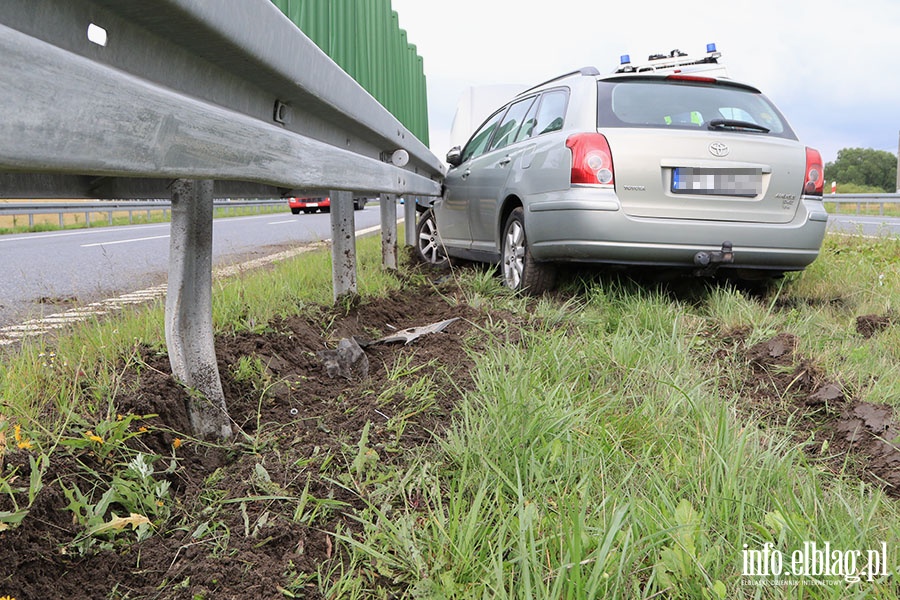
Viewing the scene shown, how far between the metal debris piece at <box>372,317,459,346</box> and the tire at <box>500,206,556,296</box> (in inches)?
56.4

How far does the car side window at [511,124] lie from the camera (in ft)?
20.3

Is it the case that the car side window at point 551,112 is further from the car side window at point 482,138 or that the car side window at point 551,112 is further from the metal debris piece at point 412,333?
the metal debris piece at point 412,333

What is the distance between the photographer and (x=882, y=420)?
265 centimetres

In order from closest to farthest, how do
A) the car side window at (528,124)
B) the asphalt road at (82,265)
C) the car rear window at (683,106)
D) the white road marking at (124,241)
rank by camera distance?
1. the car rear window at (683,106)
2. the asphalt road at (82,265)
3. the car side window at (528,124)
4. the white road marking at (124,241)

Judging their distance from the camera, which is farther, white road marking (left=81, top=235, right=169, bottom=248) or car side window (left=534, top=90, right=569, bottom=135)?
white road marking (left=81, top=235, right=169, bottom=248)

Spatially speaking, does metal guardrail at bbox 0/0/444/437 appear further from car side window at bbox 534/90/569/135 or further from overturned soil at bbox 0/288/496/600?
car side window at bbox 534/90/569/135

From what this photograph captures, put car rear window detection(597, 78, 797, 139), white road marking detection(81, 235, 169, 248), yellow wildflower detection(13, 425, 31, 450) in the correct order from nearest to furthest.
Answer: yellow wildflower detection(13, 425, 31, 450), car rear window detection(597, 78, 797, 139), white road marking detection(81, 235, 169, 248)

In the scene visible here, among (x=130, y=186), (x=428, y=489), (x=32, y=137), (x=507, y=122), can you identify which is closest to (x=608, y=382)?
(x=428, y=489)

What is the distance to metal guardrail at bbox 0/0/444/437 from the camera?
97 cm

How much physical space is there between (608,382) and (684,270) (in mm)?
2368

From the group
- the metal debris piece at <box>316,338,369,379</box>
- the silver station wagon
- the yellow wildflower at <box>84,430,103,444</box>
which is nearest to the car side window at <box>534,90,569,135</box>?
the silver station wagon

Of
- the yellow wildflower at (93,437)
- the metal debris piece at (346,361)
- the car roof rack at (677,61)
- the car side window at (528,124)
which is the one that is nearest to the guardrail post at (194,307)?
the yellow wildflower at (93,437)

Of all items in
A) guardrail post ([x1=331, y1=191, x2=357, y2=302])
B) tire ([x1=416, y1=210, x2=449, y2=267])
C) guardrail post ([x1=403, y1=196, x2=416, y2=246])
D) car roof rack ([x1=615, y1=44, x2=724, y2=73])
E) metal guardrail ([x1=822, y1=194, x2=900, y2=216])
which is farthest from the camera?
metal guardrail ([x1=822, y1=194, x2=900, y2=216])

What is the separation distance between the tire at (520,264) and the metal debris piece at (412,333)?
1432mm
